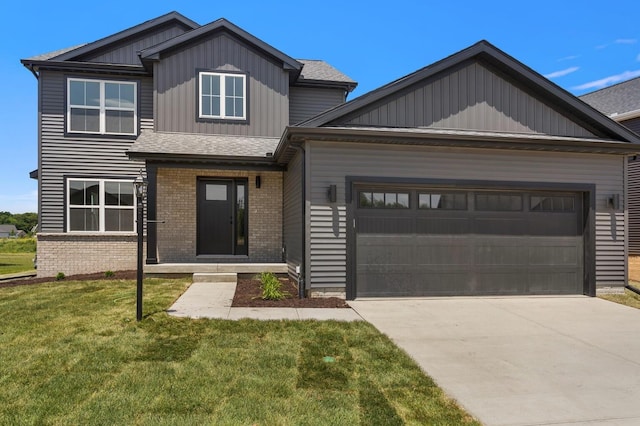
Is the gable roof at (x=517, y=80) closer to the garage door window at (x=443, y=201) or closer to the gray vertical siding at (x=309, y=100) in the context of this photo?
the garage door window at (x=443, y=201)

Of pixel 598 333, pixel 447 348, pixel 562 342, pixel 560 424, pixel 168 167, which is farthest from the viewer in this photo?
pixel 168 167

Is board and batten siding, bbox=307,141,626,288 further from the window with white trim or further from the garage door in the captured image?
the window with white trim

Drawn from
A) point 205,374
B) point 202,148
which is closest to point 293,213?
point 202,148

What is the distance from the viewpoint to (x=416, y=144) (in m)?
8.83

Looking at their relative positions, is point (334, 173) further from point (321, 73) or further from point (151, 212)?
point (321, 73)

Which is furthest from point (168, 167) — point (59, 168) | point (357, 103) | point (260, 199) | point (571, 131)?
point (571, 131)

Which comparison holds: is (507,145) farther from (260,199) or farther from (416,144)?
(260,199)

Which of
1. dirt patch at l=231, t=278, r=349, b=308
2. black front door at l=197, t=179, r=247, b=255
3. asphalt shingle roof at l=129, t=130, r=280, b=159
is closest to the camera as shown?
dirt patch at l=231, t=278, r=349, b=308

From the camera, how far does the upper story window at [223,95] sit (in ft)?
40.8

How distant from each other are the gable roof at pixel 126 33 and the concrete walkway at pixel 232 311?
9.11m

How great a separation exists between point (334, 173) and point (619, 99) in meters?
16.9

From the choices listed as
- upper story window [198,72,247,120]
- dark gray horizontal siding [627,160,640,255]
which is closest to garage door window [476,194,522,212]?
upper story window [198,72,247,120]

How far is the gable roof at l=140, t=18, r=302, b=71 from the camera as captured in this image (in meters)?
11.9

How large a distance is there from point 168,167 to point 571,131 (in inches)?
409
